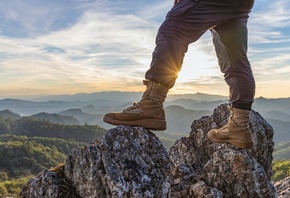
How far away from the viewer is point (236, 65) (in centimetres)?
444

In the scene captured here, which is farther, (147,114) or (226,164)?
(226,164)

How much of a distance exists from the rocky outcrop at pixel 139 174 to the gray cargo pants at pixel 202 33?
1.07 m

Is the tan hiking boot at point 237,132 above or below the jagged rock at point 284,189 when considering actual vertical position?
above

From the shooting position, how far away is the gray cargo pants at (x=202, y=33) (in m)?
3.77

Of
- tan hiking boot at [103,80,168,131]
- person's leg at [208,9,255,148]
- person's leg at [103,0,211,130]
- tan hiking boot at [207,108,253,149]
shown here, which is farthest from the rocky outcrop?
person's leg at [208,9,255,148]

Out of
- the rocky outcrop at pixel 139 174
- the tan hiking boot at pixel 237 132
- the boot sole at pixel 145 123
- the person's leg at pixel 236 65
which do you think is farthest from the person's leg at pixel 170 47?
the tan hiking boot at pixel 237 132

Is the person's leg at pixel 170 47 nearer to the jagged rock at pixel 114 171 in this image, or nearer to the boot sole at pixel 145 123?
the boot sole at pixel 145 123

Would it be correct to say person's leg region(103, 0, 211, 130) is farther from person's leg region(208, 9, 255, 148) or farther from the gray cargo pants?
person's leg region(208, 9, 255, 148)

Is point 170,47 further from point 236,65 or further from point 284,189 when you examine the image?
point 284,189

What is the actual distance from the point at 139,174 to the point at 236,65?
2.26m

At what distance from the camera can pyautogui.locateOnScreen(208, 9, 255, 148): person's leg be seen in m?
4.30

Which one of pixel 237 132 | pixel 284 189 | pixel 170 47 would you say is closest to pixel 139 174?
pixel 170 47

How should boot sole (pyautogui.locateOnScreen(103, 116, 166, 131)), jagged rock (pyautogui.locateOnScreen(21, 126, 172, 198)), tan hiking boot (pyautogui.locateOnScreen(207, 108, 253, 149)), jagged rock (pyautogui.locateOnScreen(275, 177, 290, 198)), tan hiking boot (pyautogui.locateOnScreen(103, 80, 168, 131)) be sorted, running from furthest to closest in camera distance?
jagged rock (pyautogui.locateOnScreen(275, 177, 290, 198)) < tan hiking boot (pyautogui.locateOnScreen(207, 108, 253, 149)) < boot sole (pyautogui.locateOnScreen(103, 116, 166, 131)) < tan hiking boot (pyautogui.locateOnScreen(103, 80, 168, 131)) < jagged rock (pyautogui.locateOnScreen(21, 126, 172, 198))

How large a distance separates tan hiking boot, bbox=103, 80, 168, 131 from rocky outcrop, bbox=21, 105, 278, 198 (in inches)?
5.3
